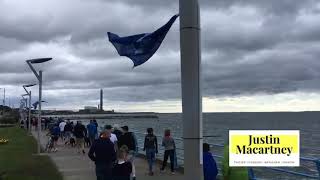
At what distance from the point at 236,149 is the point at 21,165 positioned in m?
14.1

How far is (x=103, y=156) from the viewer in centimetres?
1298

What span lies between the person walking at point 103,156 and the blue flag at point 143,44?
15.2 feet

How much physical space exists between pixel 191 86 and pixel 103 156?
6.32 m

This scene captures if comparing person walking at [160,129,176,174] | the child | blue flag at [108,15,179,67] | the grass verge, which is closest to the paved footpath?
the grass verge

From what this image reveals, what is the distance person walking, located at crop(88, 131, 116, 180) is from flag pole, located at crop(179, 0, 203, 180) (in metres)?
5.93

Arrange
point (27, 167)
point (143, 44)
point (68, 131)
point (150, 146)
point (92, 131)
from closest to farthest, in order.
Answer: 1. point (143, 44)
2. point (150, 146)
3. point (27, 167)
4. point (92, 131)
5. point (68, 131)

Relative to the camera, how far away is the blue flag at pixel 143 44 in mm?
8516

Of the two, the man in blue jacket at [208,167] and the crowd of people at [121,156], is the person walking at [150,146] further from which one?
the man in blue jacket at [208,167]

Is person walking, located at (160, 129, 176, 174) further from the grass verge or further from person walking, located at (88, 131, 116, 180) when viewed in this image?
person walking, located at (88, 131, 116, 180)

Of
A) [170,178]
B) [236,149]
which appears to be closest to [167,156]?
[170,178]

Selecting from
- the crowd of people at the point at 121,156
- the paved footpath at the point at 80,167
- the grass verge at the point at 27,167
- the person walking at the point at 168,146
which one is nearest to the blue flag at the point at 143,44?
the crowd of people at the point at 121,156

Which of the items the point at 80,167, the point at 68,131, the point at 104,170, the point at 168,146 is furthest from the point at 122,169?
the point at 68,131

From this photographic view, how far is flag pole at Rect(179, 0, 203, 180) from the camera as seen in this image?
23.1ft

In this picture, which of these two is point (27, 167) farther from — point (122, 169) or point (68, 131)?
point (68, 131)
